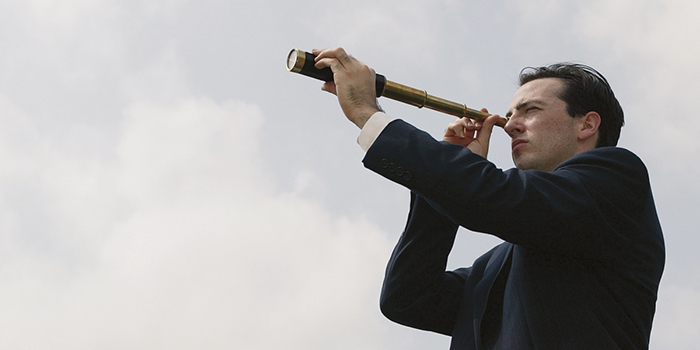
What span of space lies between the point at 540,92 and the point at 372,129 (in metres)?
1.61

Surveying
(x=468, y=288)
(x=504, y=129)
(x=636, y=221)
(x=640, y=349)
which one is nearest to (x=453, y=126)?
(x=504, y=129)

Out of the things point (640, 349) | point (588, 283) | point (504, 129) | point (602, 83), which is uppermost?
point (602, 83)

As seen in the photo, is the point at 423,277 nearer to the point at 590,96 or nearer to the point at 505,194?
the point at 505,194

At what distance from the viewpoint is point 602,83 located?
5254mm

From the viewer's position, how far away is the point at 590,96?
5.09m

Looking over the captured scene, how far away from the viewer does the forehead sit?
5.03 meters

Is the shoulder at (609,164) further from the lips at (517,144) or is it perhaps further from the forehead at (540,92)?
the forehead at (540,92)

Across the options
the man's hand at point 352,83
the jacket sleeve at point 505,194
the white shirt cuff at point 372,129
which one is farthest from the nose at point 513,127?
the white shirt cuff at point 372,129

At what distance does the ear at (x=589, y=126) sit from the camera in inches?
194

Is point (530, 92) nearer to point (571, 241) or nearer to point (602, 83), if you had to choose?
point (602, 83)

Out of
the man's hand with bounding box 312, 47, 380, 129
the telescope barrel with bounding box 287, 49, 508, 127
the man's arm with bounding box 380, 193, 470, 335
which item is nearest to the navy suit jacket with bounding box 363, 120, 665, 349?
the man's hand with bounding box 312, 47, 380, 129

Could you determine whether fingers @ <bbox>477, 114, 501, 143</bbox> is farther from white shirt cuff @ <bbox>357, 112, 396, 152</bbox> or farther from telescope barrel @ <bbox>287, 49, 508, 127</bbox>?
white shirt cuff @ <bbox>357, 112, 396, 152</bbox>

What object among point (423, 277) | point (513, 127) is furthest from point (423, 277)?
point (513, 127)

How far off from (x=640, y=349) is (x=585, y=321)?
0.39 m
